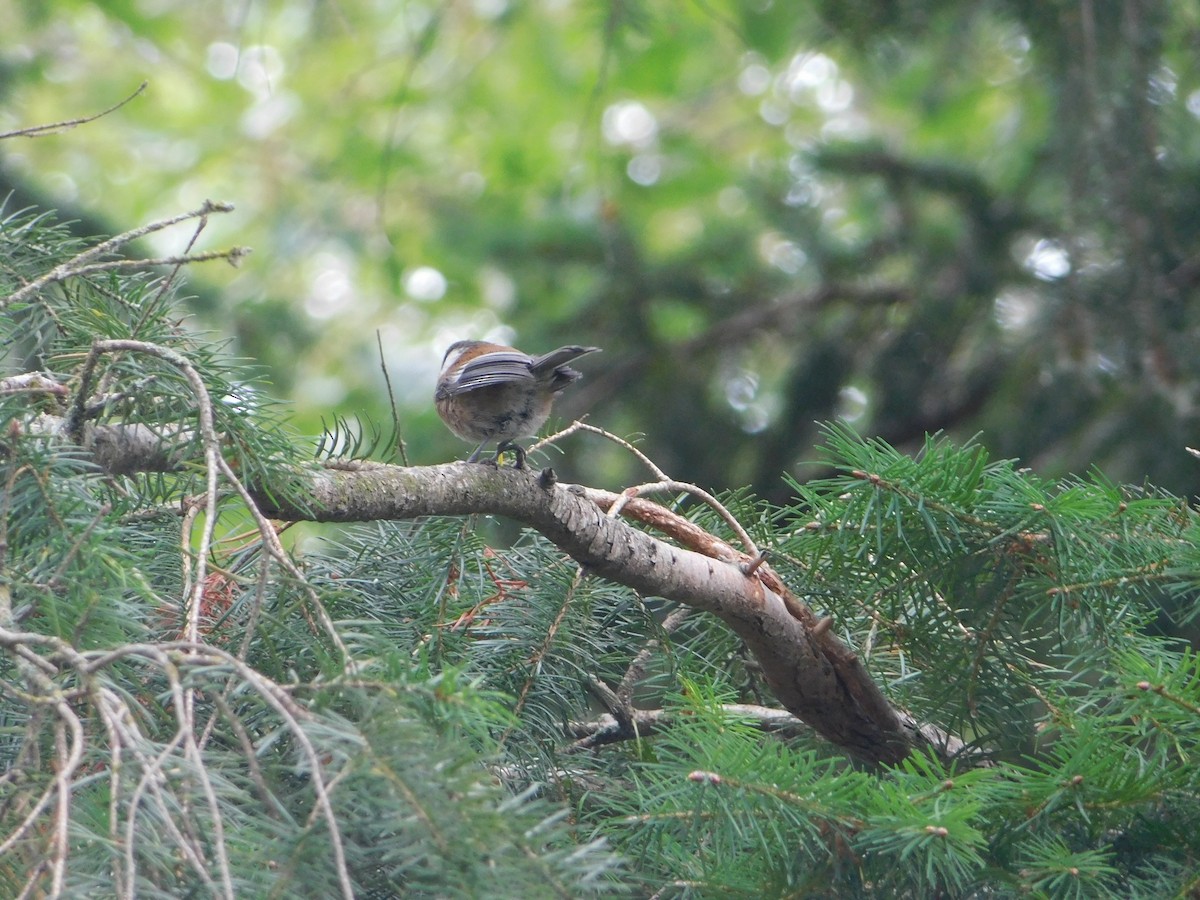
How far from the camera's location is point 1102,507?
1.56 metres

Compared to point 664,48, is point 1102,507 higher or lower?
lower

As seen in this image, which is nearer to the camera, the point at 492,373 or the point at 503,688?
the point at 503,688

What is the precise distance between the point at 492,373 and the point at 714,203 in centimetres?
598

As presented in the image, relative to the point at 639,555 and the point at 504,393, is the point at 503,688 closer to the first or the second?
the point at 639,555

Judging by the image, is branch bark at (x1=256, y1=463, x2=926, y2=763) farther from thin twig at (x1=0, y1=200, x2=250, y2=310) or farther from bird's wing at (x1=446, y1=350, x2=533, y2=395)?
bird's wing at (x1=446, y1=350, x2=533, y2=395)

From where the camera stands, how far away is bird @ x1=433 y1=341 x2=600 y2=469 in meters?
2.54

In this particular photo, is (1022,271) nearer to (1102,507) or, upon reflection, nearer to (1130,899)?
(1102,507)

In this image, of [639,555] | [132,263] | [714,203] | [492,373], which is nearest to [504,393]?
[492,373]

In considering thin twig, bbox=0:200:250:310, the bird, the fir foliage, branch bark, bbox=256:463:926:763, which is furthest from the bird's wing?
thin twig, bbox=0:200:250:310

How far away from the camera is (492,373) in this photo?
2.53m

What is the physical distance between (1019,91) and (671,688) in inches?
173

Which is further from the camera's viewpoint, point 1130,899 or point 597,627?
point 597,627

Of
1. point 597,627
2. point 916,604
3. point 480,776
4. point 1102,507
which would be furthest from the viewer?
point 597,627

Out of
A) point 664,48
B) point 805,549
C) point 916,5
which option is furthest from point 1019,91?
point 805,549
